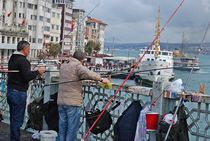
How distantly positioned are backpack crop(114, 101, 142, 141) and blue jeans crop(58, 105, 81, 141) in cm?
61

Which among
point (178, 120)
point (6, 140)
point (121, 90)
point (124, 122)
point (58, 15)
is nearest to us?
point (178, 120)

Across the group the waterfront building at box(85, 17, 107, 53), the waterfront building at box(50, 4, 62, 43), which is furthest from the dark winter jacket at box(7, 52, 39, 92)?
the waterfront building at box(85, 17, 107, 53)

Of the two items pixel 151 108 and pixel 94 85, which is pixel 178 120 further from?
pixel 94 85

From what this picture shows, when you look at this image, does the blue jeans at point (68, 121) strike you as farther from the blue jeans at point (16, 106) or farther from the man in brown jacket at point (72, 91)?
the blue jeans at point (16, 106)

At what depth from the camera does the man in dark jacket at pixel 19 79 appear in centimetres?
551

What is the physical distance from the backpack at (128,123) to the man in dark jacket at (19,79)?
1.29 meters

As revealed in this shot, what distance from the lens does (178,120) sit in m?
5.00

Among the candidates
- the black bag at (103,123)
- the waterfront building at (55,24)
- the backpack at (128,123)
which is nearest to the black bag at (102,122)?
the black bag at (103,123)

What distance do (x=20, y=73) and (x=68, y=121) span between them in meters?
0.94

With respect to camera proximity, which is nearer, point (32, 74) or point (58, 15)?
point (32, 74)

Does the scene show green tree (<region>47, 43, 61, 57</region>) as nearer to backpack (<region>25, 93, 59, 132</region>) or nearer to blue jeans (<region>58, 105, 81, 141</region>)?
backpack (<region>25, 93, 59, 132</region>)

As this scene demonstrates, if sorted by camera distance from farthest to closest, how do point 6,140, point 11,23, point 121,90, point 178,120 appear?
point 11,23 → point 6,140 → point 121,90 → point 178,120

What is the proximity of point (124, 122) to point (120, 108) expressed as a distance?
1.79ft

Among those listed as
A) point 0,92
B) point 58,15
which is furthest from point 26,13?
point 0,92
